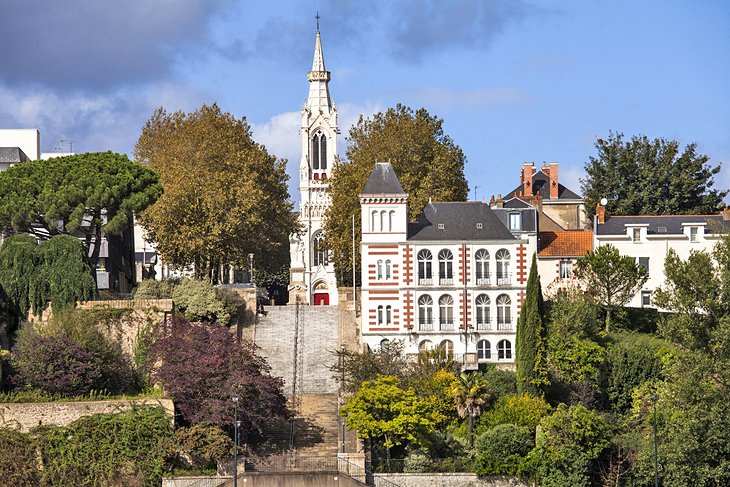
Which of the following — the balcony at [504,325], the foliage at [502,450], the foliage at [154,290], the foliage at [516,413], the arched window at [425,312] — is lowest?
the foliage at [502,450]

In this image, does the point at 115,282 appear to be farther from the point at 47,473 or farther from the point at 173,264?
the point at 47,473

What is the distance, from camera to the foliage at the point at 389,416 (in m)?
77.9

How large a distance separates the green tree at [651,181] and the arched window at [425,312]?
22613 mm

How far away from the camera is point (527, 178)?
11394 centimetres

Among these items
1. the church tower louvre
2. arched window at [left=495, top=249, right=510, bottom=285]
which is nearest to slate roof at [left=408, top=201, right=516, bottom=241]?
arched window at [left=495, top=249, right=510, bottom=285]

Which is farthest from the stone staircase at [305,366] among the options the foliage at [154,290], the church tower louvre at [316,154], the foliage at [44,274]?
the church tower louvre at [316,154]

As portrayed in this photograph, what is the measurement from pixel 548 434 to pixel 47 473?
21.8 meters

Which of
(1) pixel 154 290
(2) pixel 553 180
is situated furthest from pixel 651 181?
(1) pixel 154 290

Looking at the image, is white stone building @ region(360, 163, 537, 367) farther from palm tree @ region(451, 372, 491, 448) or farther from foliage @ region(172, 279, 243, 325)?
palm tree @ region(451, 372, 491, 448)

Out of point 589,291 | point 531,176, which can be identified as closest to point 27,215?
point 589,291

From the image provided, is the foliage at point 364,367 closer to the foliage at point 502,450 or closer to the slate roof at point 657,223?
the foliage at point 502,450

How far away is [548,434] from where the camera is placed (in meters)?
77.9

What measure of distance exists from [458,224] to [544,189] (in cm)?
2442

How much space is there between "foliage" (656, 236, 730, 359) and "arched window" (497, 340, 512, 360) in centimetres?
1191
